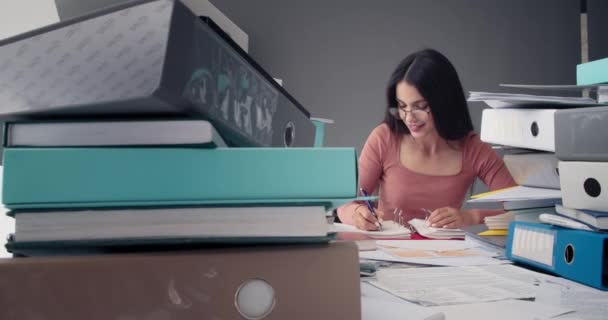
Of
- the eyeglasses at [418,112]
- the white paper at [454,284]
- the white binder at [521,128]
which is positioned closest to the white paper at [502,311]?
the white paper at [454,284]

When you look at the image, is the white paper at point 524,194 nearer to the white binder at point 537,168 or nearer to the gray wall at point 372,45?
the white binder at point 537,168

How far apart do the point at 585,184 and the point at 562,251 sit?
0.10 meters

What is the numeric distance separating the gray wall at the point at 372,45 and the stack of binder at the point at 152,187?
109 inches

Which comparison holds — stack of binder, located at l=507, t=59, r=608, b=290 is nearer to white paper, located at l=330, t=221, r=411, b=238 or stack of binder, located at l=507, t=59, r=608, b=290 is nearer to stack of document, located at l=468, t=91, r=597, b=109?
stack of document, located at l=468, t=91, r=597, b=109

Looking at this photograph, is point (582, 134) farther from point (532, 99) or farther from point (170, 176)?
point (170, 176)

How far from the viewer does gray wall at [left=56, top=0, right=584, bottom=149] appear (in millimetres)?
3219

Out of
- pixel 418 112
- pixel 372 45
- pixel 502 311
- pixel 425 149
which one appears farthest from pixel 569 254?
pixel 372 45

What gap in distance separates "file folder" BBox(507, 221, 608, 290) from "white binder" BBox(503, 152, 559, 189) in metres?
0.15

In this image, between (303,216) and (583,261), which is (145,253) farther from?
(583,261)

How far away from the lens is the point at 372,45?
3.25 meters

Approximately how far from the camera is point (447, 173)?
2.27 m

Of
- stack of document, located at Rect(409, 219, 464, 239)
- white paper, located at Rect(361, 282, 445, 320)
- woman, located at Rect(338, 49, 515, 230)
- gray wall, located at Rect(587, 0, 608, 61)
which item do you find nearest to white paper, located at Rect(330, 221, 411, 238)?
stack of document, located at Rect(409, 219, 464, 239)

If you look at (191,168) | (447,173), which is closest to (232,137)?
(191,168)

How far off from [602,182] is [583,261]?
0.11m
